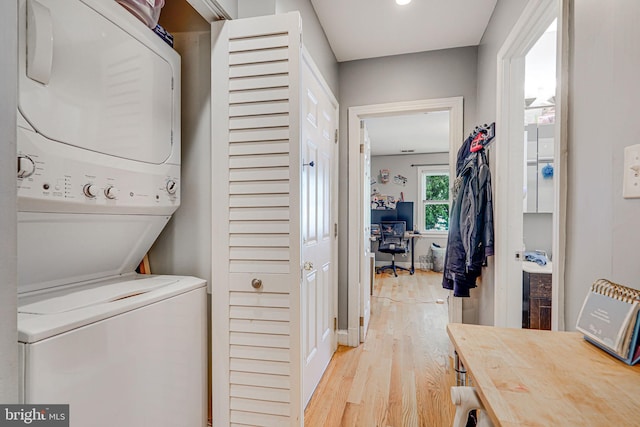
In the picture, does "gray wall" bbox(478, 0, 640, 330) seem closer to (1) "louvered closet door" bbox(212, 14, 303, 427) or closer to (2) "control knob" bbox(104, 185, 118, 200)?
(1) "louvered closet door" bbox(212, 14, 303, 427)

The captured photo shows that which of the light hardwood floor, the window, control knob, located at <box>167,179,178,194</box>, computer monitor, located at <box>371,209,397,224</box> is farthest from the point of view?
computer monitor, located at <box>371,209,397,224</box>

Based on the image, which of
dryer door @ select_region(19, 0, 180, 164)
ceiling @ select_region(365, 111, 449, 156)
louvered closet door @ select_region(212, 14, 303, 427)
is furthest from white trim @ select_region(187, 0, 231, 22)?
ceiling @ select_region(365, 111, 449, 156)

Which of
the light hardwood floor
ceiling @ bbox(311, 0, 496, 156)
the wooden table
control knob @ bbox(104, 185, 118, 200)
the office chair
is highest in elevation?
ceiling @ bbox(311, 0, 496, 156)

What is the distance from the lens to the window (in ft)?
21.5

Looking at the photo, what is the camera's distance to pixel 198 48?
4.75 feet

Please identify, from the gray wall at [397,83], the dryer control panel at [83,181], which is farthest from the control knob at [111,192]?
the gray wall at [397,83]

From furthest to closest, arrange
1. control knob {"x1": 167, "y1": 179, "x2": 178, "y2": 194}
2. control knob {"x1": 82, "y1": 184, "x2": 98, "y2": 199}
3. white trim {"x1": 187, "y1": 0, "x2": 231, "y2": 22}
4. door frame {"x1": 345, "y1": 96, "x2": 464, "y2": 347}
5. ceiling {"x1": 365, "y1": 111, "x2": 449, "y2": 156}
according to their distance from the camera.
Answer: ceiling {"x1": 365, "y1": 111, "x2": 449, "y2": 156} < door frame {"x1": 345, "y1": 96, "x2": 464, "y2": 347} < control knob {"x1": 167, "y1": 179, "x2": 178, "y2": 194} < white trim {"x1": 187, "y1": 0, "x2": 231, "y2": 22} < control knob {"x1": 82, "y1": 184, "x2": 98, "y2": 199}

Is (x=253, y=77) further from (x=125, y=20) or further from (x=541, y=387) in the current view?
(x=541, y=387)

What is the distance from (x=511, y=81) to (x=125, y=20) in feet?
6.53

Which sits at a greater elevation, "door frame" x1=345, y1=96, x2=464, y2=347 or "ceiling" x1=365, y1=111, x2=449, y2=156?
"ceiling" x1=365, y1=111, x2=449, y2=156

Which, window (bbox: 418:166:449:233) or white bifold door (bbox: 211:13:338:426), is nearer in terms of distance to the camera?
white bifold door (bbox: 211:13:338:426)

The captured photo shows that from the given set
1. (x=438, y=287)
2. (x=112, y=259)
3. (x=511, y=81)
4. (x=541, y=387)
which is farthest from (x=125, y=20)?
(x=438, y=287)

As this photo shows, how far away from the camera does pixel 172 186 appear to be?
52.6 inches

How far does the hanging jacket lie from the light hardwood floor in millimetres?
659
